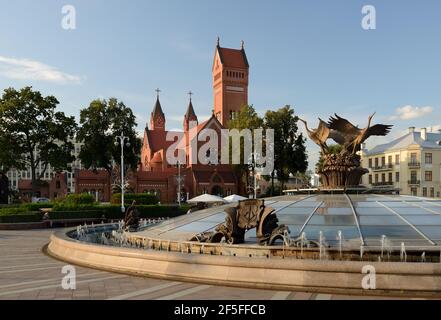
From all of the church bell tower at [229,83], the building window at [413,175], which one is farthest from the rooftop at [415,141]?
the church bell tower at [229,83]

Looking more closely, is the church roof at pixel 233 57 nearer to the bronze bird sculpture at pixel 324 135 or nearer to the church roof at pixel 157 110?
the church roof at pixel 157 110

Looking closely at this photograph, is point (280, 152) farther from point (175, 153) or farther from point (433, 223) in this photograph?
point (433, 223)

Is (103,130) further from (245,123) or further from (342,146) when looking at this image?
(342,146)

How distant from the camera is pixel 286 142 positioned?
56.0 meters

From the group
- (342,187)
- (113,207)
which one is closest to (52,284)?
(342,187)

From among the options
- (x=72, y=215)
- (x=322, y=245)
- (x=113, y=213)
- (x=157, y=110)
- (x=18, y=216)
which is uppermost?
(x=157, y=110)

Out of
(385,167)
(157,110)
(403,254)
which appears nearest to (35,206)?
(403,254)

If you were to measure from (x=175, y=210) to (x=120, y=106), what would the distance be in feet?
78.4

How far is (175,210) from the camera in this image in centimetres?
3738

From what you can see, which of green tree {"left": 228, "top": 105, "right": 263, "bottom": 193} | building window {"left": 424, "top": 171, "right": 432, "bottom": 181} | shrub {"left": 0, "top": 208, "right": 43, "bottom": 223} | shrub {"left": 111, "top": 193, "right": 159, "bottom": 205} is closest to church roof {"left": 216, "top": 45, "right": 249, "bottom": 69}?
green tree {"left": 228, "top": 105, "right": 263, "bottom": 193}

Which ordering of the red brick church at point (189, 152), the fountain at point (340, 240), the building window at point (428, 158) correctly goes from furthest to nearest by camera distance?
the red brick church at point (189, 152), the building window at point (428, 158), the fountain at point (340, 240)

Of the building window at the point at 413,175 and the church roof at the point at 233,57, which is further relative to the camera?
the church roof at the point at 233,57

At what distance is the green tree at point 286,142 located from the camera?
181 feet

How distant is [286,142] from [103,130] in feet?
73.1
